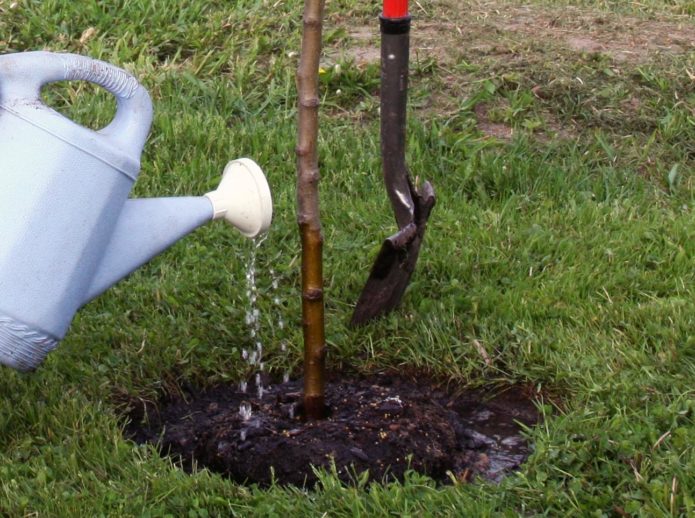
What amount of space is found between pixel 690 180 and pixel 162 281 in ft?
5.58

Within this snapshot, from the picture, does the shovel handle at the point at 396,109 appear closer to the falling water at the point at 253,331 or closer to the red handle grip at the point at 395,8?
the red handle grip at the point at 395,8

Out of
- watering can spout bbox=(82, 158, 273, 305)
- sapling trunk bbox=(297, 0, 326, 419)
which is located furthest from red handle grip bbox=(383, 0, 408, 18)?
watering can spout bbox=(82, 158, 273, 305)

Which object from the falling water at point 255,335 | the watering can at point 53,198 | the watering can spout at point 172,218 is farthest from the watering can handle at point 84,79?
the falling water at point 255,335

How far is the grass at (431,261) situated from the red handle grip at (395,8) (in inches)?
29.6

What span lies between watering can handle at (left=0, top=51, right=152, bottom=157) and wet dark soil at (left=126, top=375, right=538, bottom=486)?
666 millimetres

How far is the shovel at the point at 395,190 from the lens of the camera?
2.76 meters

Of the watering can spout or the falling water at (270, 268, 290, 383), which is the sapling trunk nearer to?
the watering can spout

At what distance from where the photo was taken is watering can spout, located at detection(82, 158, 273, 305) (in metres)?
2.42

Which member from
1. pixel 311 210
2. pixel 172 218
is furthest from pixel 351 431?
pixel 172 218

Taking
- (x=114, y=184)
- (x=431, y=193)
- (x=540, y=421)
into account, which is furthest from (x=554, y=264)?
(x=114, y=184)

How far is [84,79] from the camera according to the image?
239 cm

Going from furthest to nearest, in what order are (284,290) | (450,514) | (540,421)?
(284,290) < (540,421) < (450,514)

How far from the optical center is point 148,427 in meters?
2.77

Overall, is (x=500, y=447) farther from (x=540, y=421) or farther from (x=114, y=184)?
(x=114, y=184)
